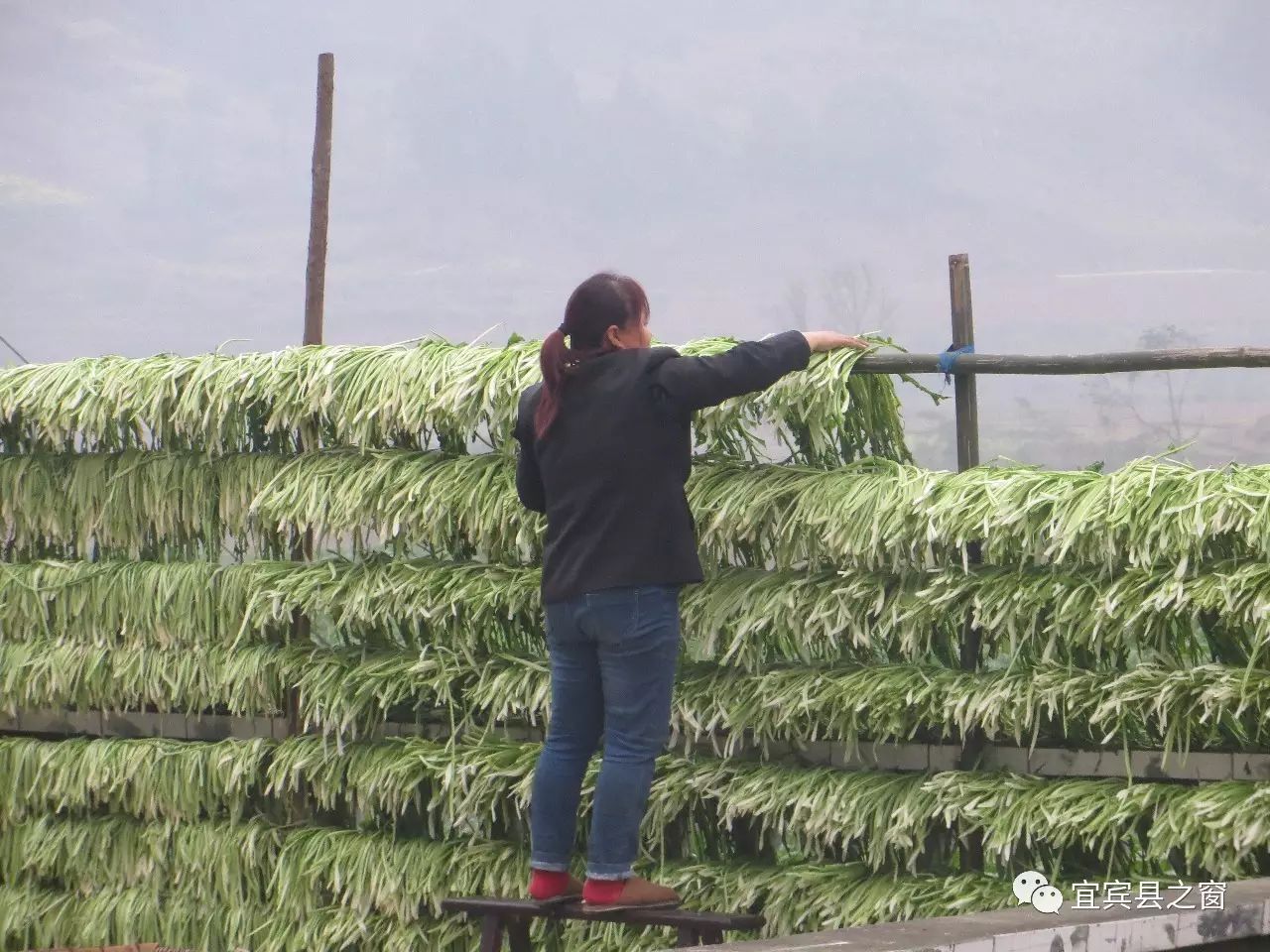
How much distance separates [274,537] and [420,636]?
0.59 meters

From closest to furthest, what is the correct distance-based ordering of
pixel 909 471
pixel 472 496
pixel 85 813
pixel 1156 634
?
pixel 1156 634, pixel 909 471, pixel 472 496, pixel 85 813

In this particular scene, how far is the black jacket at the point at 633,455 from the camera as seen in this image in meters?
3.25

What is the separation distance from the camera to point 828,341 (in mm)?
3578

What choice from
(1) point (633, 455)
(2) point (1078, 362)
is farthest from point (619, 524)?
(2) point (1078, 362)

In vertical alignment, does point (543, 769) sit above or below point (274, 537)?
below

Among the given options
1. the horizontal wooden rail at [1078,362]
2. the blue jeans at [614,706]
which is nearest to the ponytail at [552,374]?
the blue jeans at [614,706]

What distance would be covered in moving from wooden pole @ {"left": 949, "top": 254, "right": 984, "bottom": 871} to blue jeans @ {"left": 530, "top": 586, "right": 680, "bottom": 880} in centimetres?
68

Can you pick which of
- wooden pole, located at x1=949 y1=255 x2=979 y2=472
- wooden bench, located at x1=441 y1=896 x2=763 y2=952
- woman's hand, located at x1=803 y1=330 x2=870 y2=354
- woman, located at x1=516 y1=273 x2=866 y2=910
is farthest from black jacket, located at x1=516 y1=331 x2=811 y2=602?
wooden bench, located at x1=441 y1=896 x2=763 y2=952

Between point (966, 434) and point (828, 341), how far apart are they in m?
0.40

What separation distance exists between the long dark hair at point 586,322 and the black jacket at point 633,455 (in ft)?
0.10

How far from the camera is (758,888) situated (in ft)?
12.1

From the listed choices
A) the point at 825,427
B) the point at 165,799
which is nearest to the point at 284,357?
the point at 165,799

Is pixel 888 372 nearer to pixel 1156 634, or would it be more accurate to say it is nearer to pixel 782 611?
pixel 782 611

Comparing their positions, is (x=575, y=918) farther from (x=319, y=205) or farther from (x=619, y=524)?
(x=319, y=205)
